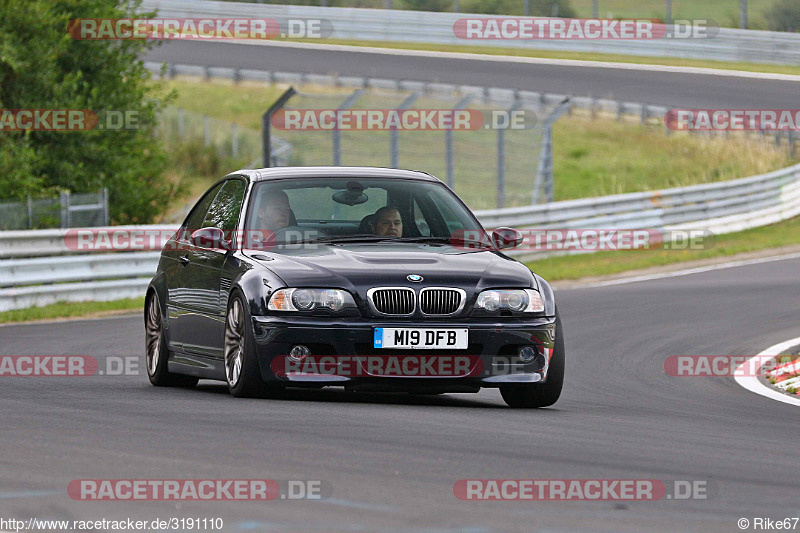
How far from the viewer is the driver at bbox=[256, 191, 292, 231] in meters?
9.73

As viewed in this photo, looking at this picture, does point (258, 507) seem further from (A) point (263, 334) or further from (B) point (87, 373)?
(B) point (87, 373)

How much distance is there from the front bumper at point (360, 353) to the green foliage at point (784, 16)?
3803 centimetres

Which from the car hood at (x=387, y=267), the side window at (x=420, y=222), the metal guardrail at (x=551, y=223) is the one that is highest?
the side window at (x=420, y=222)

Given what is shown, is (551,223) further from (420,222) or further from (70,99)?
(420,222)

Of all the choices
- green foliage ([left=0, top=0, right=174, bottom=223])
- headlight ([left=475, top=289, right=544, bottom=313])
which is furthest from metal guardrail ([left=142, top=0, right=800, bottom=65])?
headlight ([left=475, top=289, right=544, bottom=313])

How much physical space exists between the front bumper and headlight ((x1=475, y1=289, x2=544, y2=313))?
8cm

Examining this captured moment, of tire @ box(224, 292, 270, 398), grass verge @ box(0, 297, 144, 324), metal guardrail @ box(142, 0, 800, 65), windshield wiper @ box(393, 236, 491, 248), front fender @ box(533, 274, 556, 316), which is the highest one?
metal guardrail @ box(142, 0, 800, 65)

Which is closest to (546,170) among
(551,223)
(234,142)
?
(551,223)

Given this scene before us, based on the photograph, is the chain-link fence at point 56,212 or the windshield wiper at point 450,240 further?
the chain-link fence at point 56,212

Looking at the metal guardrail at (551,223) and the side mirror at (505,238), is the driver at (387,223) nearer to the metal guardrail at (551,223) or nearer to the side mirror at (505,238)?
the side mirror at (505,238)

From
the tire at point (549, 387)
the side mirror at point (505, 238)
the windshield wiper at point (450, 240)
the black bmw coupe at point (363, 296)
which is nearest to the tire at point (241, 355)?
the black bmw coupe at point (363, 296)

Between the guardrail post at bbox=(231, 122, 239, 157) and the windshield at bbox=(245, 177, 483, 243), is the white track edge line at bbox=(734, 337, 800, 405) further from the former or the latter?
the guardrail post at bbox=(231, 122, 239, 157)

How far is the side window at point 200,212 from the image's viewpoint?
10.8 meters

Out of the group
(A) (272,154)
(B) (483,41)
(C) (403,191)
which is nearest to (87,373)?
(C) (403,191)
